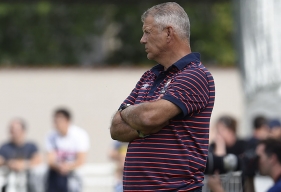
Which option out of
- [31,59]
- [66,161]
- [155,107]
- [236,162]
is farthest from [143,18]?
[31,59]

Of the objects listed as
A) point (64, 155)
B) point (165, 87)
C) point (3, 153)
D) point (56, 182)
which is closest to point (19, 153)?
point (3, 153)

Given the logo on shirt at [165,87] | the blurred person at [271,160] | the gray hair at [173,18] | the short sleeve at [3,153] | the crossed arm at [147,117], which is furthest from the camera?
the short sleeve at [3,153]

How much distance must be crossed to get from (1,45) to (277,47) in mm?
18202

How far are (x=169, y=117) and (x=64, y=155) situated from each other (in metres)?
7.76

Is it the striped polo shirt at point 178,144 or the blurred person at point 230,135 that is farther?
the blurred person at point 230,135

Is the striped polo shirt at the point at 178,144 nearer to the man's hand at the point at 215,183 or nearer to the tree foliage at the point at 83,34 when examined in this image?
the man's hand at the point at 215,183

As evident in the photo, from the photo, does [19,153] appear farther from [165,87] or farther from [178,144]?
[178,144]

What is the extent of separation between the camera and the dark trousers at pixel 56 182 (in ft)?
38.2

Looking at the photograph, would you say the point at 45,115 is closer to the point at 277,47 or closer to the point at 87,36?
the point at 277,47

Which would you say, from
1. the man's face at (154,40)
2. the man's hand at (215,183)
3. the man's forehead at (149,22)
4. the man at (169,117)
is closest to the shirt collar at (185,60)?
the man at (169,117)

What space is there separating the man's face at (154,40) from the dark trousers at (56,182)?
735cm

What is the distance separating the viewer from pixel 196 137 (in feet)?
14.3

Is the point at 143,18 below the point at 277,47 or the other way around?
below

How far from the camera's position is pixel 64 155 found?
11.9m
